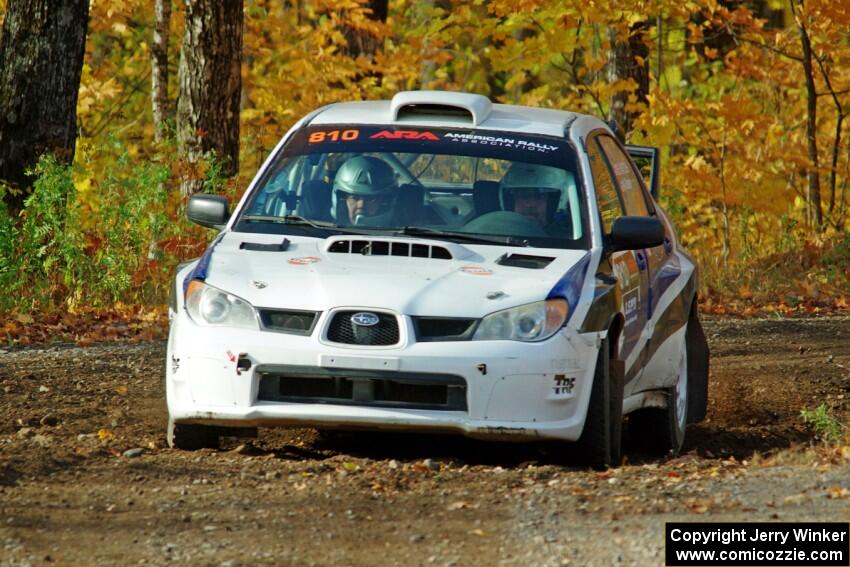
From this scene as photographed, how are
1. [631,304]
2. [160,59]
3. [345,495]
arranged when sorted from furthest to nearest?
[160,59], [631,304], [345,495]

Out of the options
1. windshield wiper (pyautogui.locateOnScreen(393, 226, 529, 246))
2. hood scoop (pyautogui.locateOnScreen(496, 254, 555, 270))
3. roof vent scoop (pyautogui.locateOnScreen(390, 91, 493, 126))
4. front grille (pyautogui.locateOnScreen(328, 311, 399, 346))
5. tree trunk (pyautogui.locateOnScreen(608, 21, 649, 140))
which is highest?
tree trunk (pyautogui.locateOnScreen(608, 21, 649, 140))

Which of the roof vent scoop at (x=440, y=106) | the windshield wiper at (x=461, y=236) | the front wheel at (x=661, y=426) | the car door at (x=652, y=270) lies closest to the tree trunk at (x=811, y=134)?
the car door at (x=652, y=270)

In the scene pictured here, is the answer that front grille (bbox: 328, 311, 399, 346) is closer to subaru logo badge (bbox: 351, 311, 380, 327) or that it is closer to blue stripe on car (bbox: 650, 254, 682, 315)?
subaru logo badge (bbox: 351, 311, 380, 327)

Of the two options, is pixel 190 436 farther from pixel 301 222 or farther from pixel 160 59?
pixel 160 59

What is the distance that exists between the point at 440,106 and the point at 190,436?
2242mm

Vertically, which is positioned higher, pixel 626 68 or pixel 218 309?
pixel 626 68

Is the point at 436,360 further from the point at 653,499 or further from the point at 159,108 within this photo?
the point at 159,108

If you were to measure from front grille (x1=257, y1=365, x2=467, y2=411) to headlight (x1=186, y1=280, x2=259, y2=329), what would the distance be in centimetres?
24

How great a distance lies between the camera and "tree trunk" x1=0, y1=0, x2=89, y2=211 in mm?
13336

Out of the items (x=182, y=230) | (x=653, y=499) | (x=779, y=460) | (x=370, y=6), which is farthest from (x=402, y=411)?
(x=370, y=6)

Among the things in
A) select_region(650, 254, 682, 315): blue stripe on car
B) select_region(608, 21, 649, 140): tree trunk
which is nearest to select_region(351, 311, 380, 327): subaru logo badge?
select_region(650, 254, 682, 315): blue stripe on car

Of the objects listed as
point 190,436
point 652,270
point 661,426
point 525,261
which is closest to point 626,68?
point 652,270

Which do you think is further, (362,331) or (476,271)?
(476,271)

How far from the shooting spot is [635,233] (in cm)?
712
